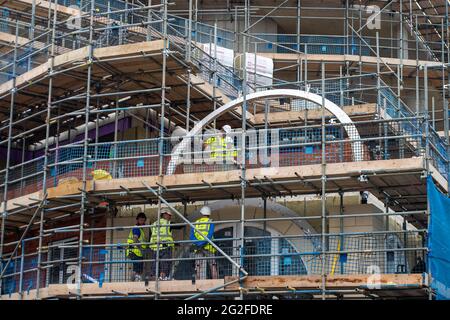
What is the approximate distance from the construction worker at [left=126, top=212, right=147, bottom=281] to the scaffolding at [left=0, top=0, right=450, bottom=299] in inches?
10.8

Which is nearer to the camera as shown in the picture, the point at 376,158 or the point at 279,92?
the point at 376,158

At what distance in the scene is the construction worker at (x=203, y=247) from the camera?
2914 centimetres

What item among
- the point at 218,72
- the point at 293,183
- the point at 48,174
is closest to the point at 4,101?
the point at 48,174

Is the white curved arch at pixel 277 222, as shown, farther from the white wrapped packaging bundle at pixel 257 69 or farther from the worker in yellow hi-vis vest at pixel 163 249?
the white wrapped packaging bundle at pixel 257 69

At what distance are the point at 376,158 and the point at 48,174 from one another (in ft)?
27.8

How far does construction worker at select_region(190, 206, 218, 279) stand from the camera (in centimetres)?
2914

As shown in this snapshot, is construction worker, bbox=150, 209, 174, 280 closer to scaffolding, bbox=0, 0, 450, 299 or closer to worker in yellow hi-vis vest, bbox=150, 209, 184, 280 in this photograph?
worker in yellow hi-vis vest, bbox=150, 209, 184, 280

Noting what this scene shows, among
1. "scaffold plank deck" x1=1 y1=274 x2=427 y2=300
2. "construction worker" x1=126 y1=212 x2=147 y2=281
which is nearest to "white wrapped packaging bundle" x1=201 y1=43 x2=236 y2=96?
"construction worker" x1=126 y1=212 x2=147 y2=281

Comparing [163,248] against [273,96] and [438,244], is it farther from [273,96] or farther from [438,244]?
[438,244]

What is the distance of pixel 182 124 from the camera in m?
35.3

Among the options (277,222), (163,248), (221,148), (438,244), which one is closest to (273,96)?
(221,148)

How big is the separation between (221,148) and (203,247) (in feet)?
9.11

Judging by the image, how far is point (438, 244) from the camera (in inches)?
1083

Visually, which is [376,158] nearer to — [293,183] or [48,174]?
[293,183]
